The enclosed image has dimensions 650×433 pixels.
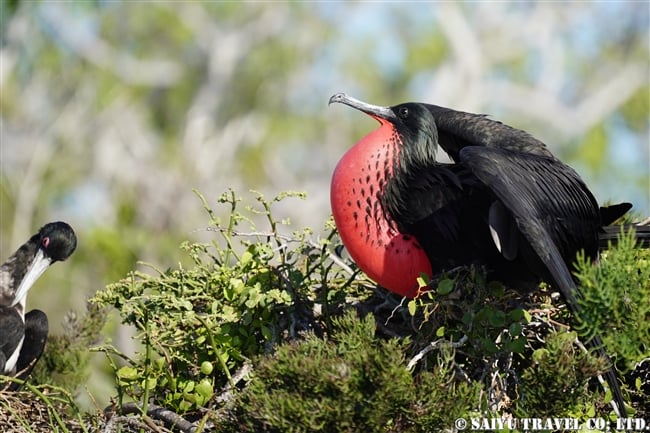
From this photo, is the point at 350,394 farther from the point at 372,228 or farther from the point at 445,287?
the point at 372,228

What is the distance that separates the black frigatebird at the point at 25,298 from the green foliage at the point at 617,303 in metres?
2.08

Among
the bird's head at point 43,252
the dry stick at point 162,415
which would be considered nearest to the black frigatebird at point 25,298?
the bird's head at point 43,252

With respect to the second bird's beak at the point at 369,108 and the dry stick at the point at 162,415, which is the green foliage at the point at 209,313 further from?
the second bird's beak at the point at 369,108

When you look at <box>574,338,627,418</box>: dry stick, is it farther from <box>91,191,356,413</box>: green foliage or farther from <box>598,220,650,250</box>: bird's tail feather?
<box>91,191,356,413</box>: green foliage

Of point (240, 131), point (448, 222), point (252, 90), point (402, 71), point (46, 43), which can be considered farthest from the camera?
point (402, 71)

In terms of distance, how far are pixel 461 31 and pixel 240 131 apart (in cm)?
511

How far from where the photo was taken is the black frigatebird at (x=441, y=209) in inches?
125

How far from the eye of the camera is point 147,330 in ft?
10.0

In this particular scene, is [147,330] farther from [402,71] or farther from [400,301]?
[402,71]

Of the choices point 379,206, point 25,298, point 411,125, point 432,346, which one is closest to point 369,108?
point 411,125

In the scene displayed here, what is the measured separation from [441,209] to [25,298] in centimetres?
199

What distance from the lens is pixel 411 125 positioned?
141 inches

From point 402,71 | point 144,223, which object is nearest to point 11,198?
point 144,223

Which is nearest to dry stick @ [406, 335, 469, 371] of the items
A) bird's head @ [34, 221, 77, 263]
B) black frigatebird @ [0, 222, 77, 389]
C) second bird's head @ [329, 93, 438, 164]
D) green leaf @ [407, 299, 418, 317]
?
green leaf @ [407, 299, 418, 317]
